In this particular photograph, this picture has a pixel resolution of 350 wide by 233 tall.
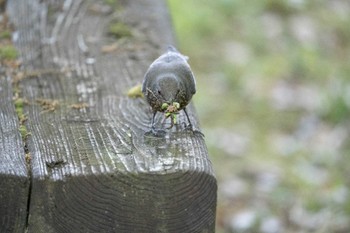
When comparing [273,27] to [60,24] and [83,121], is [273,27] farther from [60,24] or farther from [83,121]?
[83,121]

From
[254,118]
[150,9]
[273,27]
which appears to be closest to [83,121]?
[150,9]

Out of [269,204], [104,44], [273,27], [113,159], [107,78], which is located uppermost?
[273,27]

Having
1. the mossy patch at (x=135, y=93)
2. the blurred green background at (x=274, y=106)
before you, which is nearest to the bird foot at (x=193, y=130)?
the mossy patch at (x=135, y=93)

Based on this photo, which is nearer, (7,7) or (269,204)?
(7,7)

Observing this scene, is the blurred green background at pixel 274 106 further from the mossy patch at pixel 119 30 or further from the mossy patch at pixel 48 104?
the mossy patch at pixel 48 104

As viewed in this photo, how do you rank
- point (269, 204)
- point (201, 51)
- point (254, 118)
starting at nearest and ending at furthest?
point (269, 204), point (254, 118), point (201, 51)

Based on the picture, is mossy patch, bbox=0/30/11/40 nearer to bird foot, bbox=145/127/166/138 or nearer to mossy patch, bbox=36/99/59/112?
mossy patch, bbox=36/99/59/112
